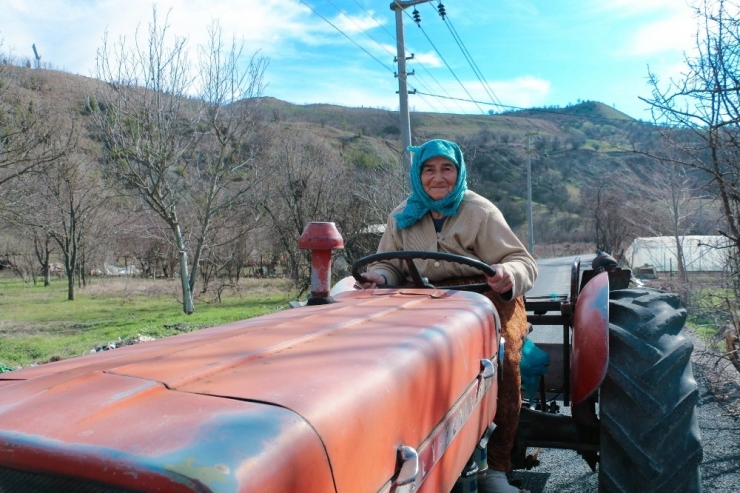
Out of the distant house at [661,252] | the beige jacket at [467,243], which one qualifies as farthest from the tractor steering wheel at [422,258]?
the distant house at [661,252]

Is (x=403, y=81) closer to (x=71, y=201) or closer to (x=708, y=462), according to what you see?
(x=708, y=462)

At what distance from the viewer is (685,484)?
2422mm

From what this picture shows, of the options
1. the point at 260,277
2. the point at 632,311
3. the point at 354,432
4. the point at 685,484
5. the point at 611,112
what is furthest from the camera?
the point at 611,112

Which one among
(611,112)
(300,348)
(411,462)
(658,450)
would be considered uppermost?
(611,112)

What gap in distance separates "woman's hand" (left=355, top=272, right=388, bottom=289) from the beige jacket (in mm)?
80

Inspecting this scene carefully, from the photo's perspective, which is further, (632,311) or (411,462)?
(632,311)

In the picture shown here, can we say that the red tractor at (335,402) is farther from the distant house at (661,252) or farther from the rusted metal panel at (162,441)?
the distant house at (661,252)

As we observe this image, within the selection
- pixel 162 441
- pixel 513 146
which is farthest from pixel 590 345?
pixel 513 146

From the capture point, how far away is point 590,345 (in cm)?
266

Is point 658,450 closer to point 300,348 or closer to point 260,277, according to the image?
point 300,348

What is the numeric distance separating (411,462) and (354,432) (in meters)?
0.27

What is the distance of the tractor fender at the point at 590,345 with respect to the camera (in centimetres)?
260

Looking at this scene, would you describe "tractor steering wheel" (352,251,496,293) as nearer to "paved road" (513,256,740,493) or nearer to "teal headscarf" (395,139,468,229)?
"teal headscarf" (395,139,468,229)

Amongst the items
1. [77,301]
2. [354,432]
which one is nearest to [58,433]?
[354,432]
